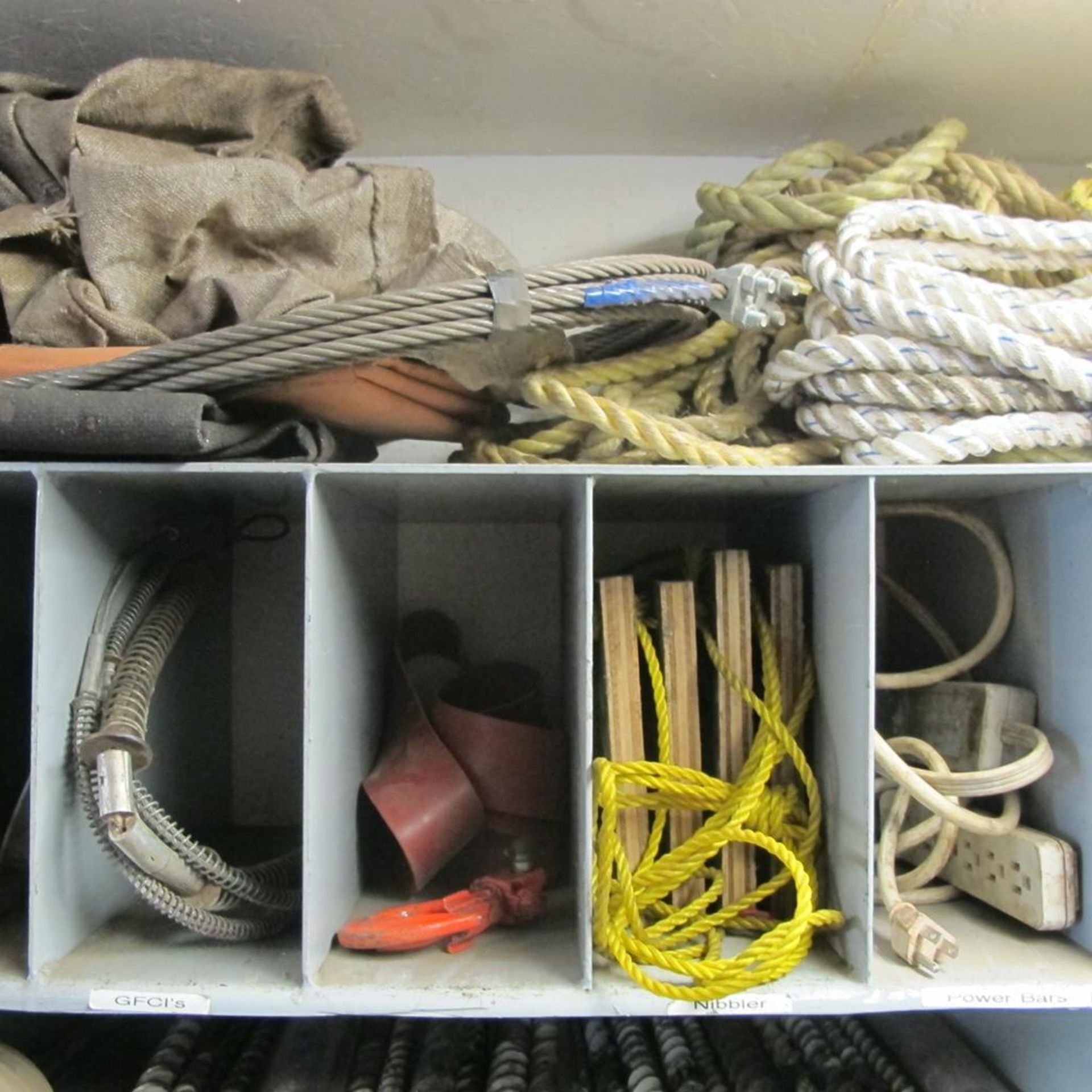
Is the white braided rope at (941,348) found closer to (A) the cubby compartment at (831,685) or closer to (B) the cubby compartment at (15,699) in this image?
(A) the cubby compartment at (831,685)

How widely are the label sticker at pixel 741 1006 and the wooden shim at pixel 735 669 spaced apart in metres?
0.11

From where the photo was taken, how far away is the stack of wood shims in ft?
2.71

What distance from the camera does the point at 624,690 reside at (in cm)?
82

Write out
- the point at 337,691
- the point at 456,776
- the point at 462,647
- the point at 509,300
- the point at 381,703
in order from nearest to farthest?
the point at 509,300, the point at 337,691, the point at 456,776, the point at 381,703, the point at 462,647

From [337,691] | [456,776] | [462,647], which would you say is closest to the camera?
[337,691]

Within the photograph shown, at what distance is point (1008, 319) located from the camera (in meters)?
0.77

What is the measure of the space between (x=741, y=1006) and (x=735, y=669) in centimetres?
28

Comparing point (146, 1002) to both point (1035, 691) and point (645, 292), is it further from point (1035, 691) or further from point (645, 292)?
point (1035, 691)

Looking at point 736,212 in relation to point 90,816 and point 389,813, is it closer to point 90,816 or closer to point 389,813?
point 389,813

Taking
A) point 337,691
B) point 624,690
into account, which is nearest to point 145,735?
point 337,691

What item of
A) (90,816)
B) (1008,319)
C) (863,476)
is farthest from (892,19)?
(90,816)

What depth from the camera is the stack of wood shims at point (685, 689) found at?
2.71 feet

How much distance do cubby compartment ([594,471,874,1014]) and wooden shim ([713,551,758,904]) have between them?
6 cm

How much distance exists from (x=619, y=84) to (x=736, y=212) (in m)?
0.21
